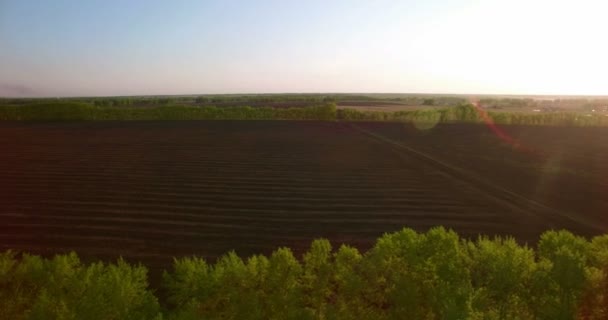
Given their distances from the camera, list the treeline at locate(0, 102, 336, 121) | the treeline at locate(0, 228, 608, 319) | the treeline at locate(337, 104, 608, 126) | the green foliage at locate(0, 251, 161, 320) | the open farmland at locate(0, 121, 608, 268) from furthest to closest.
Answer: the treeline at locate(0, 102, 336, 121)
the treeline at locate(337, 104, 608, 126)
the open farmland at locate(0, 121, 608, 268)
the treeline at locate(0, 228, 608, 319)
the green foliage at locate(0, 251, 161, 320)

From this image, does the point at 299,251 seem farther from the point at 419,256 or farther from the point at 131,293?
the point at 131,293

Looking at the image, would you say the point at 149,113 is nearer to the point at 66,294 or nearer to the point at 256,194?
the point at 256,194

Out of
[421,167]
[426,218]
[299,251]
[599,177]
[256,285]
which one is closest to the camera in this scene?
[256,285]

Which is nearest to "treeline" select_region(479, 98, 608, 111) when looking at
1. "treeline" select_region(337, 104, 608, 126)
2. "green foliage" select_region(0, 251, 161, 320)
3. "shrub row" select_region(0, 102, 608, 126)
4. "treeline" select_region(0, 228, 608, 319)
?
"treeline" select_region(337, 104, 608, 126)

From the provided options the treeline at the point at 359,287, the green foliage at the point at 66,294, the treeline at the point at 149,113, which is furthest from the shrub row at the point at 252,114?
the green foliage at the point at 66,294

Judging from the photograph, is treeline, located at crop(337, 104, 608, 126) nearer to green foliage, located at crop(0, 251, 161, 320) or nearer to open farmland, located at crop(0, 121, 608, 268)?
open farmland, located at crop(0, 121, 608, 268)

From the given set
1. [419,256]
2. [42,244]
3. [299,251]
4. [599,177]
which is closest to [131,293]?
[419,256]

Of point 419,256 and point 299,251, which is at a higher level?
point 419,256
